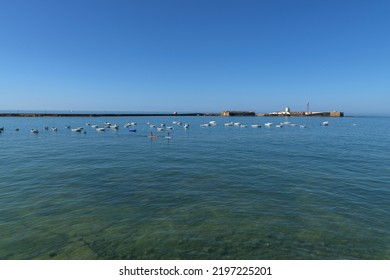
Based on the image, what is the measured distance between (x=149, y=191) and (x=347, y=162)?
2882cm

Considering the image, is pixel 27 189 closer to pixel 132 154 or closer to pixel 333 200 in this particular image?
pixel 132 154

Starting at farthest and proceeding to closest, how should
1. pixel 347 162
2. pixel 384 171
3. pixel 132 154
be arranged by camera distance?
pixel 132 154
pixel 347 162
pixel 384 171

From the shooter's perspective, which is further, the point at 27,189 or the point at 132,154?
the point at 132,154

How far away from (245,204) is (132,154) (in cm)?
2572

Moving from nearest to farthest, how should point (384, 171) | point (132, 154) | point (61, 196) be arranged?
point (61, 196), point (384, 171), point (132, 154)

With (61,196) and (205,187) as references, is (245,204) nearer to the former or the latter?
(205,187)

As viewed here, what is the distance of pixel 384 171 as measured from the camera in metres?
28.7

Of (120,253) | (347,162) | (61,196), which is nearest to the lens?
(120,253)

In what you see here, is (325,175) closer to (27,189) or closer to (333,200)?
(333,200)

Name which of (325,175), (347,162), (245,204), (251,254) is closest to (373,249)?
(251,254)

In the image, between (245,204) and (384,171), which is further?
(384,171)

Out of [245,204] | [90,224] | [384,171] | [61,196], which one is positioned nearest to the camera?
[90,224]

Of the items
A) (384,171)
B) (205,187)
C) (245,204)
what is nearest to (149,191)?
(205,187)

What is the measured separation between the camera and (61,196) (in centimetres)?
1980
